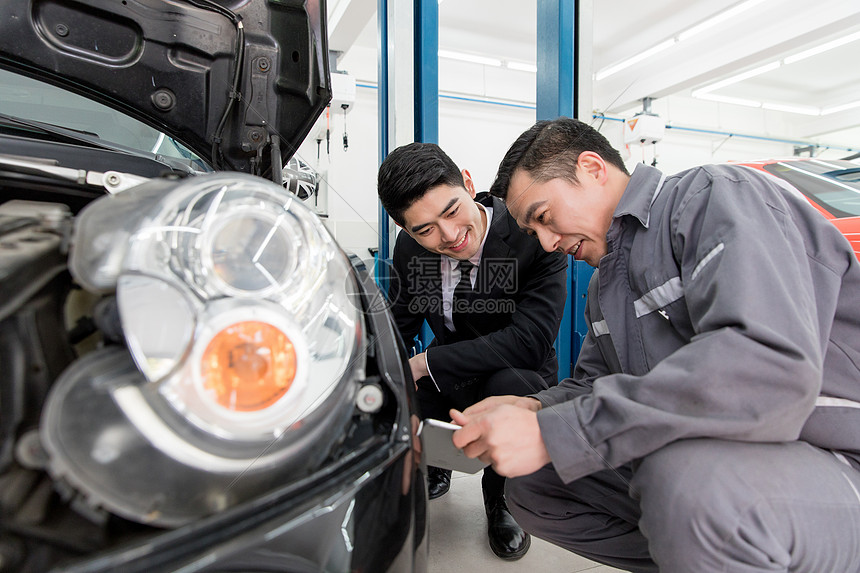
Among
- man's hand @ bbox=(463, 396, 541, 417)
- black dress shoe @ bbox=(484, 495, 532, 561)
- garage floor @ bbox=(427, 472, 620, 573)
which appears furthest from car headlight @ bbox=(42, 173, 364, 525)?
black dress shoe @ bbox=(484, 495, 532, 561)

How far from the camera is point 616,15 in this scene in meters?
5.34

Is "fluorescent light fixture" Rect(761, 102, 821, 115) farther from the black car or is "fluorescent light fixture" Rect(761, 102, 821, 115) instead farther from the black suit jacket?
the black car

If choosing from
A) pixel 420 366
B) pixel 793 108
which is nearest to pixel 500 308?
pixel 420 366

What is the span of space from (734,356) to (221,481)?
1.83ft

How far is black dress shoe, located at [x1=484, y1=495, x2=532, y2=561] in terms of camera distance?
1.14m

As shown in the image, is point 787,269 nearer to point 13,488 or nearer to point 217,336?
point 217,336

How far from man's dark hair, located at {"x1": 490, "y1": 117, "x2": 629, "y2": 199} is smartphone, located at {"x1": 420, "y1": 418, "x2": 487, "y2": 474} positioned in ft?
1.78

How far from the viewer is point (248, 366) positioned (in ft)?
1.27

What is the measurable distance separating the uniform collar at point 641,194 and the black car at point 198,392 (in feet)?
1.75

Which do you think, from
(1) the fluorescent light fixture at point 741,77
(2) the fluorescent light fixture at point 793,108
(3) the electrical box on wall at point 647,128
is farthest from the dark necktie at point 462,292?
(2) the fluorescent light fixture at point 793,108

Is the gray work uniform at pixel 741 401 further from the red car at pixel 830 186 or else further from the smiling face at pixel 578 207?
the red car at pixel 830 186

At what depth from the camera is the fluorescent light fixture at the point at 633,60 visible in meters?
5.99

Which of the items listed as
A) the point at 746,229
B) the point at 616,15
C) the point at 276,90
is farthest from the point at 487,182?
the point at 746,229

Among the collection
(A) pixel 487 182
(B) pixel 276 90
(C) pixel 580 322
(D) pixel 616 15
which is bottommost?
(C) pixel 580 322
